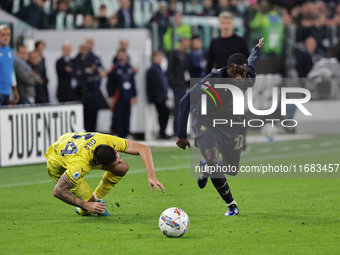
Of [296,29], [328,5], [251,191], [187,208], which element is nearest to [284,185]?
[251,191]

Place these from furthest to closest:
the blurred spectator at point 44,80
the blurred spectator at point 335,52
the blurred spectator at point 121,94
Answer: the blurred spectator at point 335,52 < the blurred spectator at point 121,94 < the blurred spectator at point 44,80

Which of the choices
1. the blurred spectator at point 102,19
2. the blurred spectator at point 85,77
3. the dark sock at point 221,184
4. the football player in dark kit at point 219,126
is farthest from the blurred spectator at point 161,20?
the dark sock at point 221,184

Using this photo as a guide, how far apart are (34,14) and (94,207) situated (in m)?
12.3

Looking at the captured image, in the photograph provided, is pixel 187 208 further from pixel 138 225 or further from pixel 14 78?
pixel 14 78

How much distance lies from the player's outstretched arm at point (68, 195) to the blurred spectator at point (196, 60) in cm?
1056

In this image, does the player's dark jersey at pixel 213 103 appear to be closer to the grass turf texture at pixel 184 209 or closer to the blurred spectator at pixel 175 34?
the grass turf texture at pixel 184 209

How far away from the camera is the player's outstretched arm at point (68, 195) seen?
27.9 ft

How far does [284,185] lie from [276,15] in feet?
41.1

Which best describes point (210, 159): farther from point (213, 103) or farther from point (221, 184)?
point (213, 103)

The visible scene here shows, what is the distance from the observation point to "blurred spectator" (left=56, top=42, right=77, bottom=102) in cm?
1773

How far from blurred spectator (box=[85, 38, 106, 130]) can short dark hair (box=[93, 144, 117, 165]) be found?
973cm

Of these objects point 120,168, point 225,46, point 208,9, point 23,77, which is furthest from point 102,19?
point 120,168

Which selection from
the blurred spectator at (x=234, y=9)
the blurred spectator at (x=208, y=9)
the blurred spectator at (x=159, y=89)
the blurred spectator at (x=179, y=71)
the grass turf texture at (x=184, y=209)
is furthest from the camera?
the blurred spectator at (x=234, y=9)

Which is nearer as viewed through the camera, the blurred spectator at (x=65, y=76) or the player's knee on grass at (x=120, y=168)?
the player's knee on grass at (x=120, y=168)
